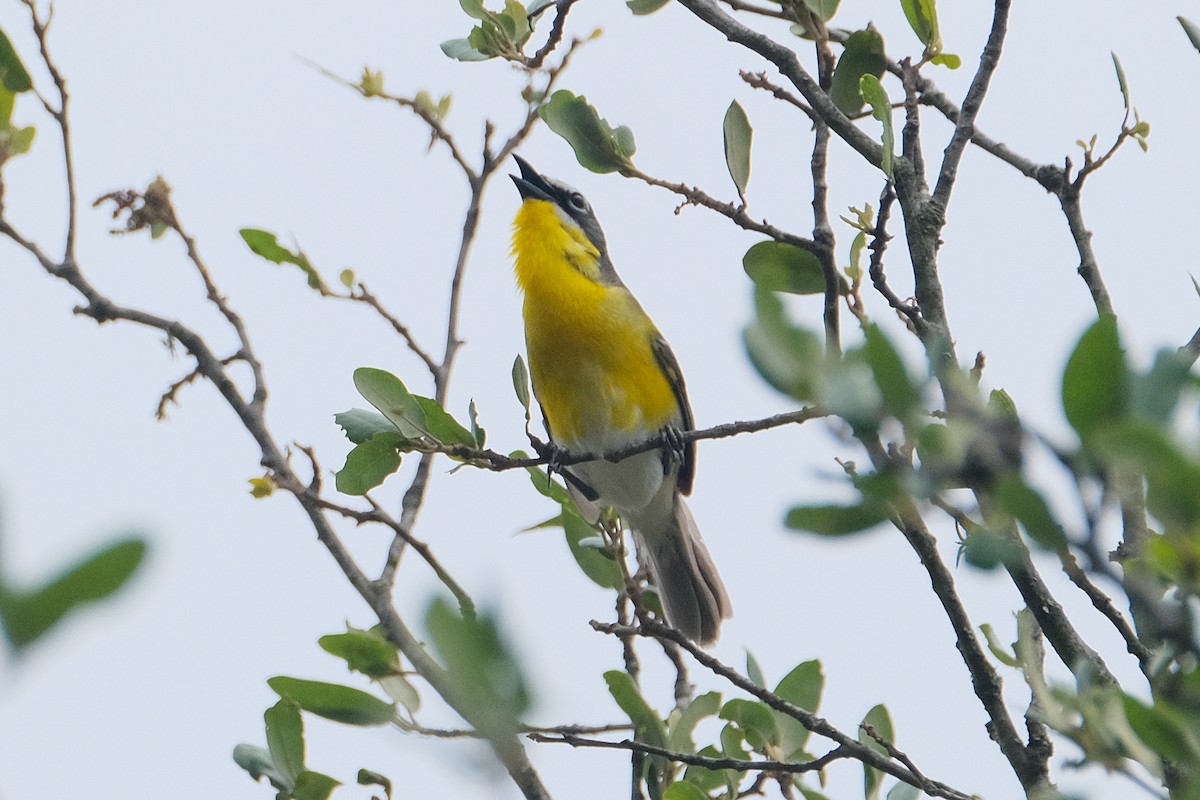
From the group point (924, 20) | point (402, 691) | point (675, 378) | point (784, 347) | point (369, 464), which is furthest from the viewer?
point (675, 378)

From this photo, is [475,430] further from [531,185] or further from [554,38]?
[531,185]

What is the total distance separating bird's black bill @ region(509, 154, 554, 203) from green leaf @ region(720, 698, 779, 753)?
3.89m

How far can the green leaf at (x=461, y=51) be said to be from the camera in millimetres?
3797

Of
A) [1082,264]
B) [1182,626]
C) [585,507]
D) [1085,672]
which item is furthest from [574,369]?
[1182,626]

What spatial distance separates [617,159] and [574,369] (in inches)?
103

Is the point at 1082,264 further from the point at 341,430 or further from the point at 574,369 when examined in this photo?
the point at 574,369

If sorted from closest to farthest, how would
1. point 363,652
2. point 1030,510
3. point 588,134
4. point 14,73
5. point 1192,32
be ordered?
point 1030,510 < point 1192,32 < point 363,652 < point 14,73 < point 588,134

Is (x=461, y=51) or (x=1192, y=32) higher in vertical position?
(x=461, y=51)

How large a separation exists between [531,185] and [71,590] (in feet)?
20.6

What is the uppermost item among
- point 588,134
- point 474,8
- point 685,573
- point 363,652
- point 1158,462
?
point 685,573

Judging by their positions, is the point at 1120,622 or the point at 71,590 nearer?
the point at 71,590

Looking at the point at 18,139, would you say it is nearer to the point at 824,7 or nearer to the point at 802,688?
the point at 824,7

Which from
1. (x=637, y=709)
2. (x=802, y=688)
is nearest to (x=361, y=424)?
(x=637, y=709)

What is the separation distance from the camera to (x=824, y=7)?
336 cm
